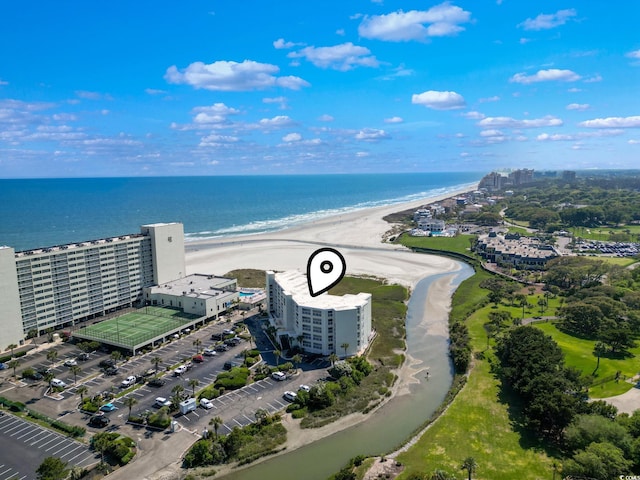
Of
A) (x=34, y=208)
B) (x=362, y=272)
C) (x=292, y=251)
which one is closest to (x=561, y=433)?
(x=362, y=272)

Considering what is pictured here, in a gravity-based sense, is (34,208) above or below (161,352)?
above

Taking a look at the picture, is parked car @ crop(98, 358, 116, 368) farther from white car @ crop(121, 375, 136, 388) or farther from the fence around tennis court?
white car @ crop(121, 375, 136, 388)

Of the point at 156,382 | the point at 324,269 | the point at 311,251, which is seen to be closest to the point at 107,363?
the point at 156,382

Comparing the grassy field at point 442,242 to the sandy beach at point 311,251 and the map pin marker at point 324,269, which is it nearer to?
the sandy beach at point 311,251

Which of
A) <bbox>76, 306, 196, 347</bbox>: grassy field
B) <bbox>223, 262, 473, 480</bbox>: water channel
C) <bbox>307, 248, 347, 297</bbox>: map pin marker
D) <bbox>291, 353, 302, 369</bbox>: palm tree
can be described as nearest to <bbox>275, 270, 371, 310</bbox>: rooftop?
<bbox>291, 353, 302, 369</bbox>: palm tree

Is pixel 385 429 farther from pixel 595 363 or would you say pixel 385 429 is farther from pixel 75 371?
pixel 75 371

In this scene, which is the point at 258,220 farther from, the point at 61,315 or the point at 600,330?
the point at 600,330
